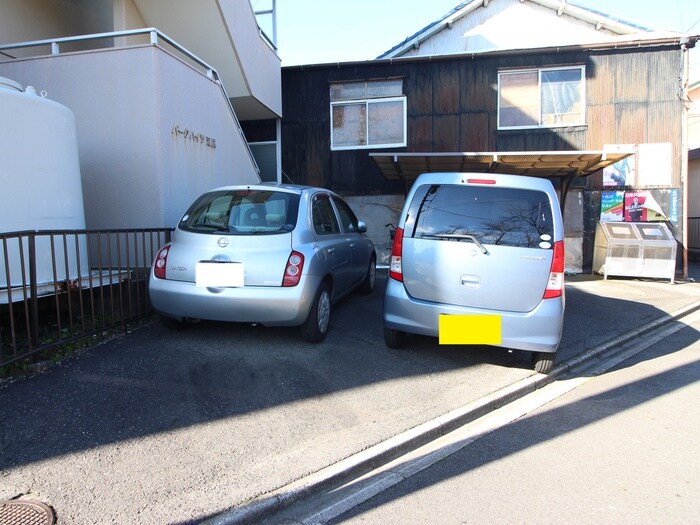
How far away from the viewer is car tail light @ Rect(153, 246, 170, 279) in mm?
4555

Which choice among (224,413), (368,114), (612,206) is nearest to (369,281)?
(224,413)

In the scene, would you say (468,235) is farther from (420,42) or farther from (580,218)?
(420,42)

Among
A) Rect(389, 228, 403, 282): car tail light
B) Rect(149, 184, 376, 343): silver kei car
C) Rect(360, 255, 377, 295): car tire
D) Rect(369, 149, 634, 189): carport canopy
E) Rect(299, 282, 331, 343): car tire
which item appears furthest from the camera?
Rect(369, 149, 634, 189): carport canopy

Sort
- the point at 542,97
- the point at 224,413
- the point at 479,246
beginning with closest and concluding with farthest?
the point at 224,413, the point at 479,246, the point at 542,97

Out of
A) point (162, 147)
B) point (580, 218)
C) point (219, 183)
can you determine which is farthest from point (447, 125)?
point (162, 147)

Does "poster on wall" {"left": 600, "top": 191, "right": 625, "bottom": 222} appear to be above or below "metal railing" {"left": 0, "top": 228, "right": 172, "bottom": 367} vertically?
above

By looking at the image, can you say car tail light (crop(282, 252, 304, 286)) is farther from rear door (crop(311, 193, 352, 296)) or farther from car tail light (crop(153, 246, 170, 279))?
car tail light (crop(153, 246, 170, 279))

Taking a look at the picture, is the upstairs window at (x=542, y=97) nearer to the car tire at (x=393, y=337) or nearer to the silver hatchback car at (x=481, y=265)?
the silver hatchback car at (x=481, y=265)

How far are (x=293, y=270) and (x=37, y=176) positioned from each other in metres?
2.78

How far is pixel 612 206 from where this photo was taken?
431 inches

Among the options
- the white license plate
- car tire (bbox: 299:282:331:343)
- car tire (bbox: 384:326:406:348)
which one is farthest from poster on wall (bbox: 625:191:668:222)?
the white license plate

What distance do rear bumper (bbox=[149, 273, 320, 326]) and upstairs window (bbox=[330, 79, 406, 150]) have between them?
7723 mm

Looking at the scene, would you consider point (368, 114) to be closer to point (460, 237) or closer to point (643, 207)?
point (643, 207)

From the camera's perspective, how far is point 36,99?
15.3ft
